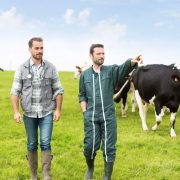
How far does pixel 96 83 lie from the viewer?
25.8ft

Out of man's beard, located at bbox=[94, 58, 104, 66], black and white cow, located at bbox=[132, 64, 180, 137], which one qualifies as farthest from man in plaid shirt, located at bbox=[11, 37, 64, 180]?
black and white cow, located at bbox=[132, 64, 180, 137]

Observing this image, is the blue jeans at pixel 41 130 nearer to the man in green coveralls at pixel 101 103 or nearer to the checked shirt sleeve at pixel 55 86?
the checked shirt sleeve at pixel 55 86

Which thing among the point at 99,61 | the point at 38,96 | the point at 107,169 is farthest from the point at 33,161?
the point at 99,61

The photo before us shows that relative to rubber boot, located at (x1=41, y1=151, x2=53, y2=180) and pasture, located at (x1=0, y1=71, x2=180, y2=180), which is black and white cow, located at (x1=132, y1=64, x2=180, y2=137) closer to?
pasture, located at (x1=0, y1=71, x2=180, y2=180)

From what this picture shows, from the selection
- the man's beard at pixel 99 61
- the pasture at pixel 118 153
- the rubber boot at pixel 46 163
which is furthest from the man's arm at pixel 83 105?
the pasture at pixel 118 153

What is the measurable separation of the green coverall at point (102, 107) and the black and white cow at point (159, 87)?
530cm

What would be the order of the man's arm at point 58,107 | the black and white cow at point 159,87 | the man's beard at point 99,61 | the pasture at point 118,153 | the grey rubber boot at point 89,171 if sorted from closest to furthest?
the man's beard at point 99,61
the man's arm at point 58,107
the grey rubber boot at point 89,171
the pasture at point 118,153
the black and white cow at point 159,87

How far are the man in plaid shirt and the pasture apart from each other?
121 cm

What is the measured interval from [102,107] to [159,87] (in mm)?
6151

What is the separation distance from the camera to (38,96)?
7871 mm

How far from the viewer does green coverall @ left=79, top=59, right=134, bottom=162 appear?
786 centimetres

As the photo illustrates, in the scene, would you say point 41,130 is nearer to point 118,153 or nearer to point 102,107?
point 102,107

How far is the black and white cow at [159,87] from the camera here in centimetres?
1334

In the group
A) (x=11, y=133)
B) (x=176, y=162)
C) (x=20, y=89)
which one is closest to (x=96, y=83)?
(x=20, y=89)
